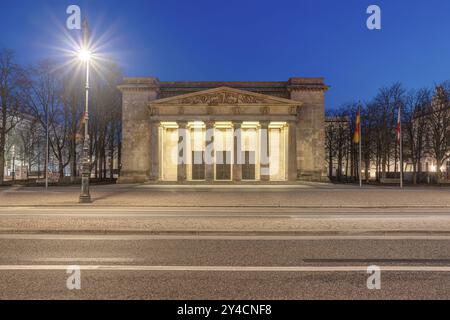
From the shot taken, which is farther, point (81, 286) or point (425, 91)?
point (425, 91)

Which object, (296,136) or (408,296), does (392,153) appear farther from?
(408,296)

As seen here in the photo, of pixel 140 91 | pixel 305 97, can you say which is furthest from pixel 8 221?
pixel 305 97

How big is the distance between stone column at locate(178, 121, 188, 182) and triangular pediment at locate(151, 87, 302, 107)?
2.89m

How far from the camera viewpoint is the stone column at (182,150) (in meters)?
49.4

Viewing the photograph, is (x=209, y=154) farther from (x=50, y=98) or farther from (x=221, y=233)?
(x=221, y=233)

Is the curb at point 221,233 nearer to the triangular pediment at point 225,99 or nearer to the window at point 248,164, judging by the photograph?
the triangular pediment at point 225,99

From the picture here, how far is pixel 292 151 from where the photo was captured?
4841 cm

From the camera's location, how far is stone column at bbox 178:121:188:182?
162 feet

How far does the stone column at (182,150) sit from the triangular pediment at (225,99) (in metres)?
2.89

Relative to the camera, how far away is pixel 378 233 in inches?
456

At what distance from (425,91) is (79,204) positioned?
171 ft

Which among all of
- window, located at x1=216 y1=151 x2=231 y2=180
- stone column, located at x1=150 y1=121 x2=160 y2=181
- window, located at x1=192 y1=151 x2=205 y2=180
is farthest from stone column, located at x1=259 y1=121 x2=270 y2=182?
stone column, located at x1=150 y1=121 x2=160 y2=181
